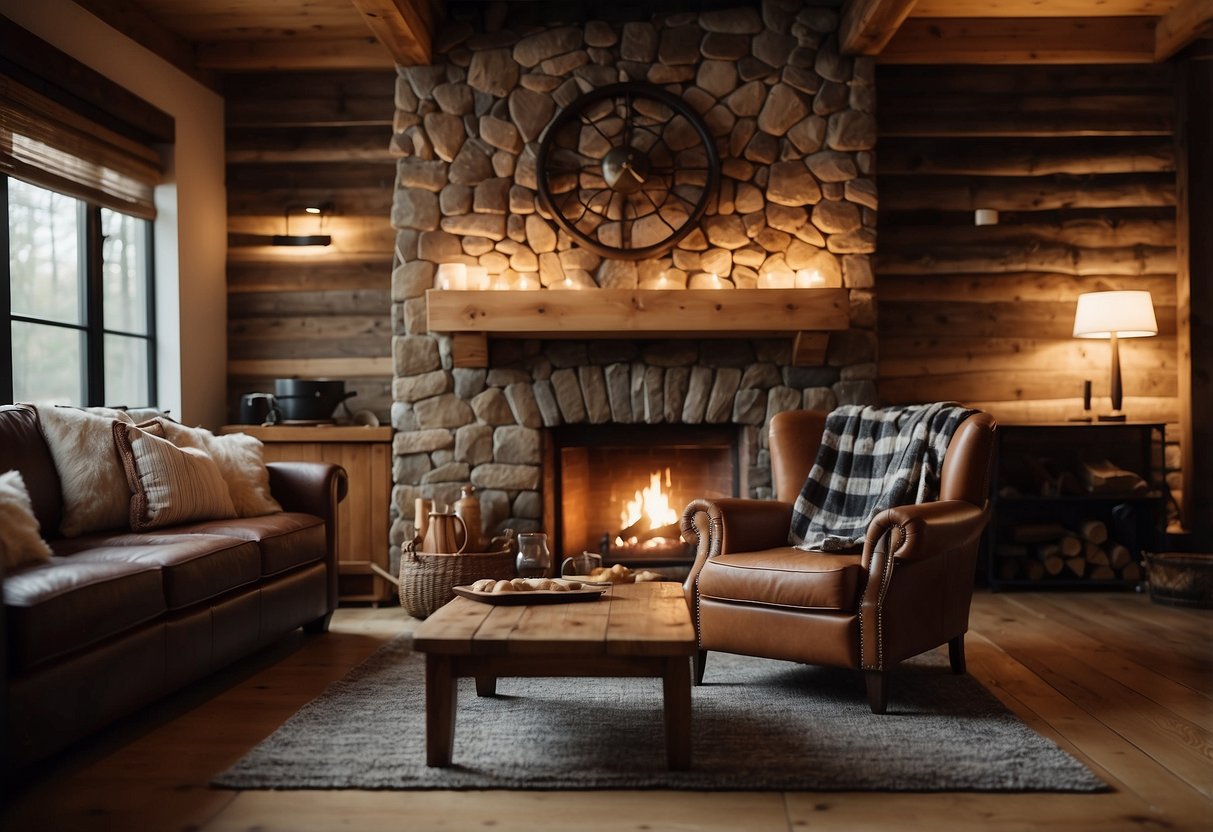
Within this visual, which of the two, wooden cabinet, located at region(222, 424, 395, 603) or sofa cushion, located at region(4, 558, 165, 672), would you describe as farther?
wooden cabinet, located at region(222, 424, 395, 603)

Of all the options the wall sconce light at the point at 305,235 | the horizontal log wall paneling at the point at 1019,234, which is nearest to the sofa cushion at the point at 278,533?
the wall sconce light at the point at 305,235

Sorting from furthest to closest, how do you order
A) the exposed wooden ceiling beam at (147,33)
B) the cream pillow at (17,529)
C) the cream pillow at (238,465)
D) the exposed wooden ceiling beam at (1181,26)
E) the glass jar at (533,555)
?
1. the exposed wooden ceiling beam at (1181,26)
2. the exposed wooden ceiling beam at (147,33)
3. the cream pillow at (238,465)
4. the glass jar at (533,555)
5. the cream pillow at (17,529)

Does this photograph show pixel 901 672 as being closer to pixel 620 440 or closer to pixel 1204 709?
pixel 1204 709

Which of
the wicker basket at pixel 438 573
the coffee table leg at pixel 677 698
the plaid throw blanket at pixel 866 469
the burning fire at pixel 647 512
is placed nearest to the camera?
the coffee table leg at pixel 677 698

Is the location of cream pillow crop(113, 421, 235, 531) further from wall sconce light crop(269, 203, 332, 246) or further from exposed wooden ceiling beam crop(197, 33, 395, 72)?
exposed wooden ceiling beam crop(197, 33, 395, 72)

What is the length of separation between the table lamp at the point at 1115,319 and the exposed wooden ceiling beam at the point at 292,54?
360 centimetres

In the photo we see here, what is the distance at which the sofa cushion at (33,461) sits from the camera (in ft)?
10.2

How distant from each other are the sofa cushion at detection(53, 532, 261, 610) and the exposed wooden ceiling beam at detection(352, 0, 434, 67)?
214 cm

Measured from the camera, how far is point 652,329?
446 cm

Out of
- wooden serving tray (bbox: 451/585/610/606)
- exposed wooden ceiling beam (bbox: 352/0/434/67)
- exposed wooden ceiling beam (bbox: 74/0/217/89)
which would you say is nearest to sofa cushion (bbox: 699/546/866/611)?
wooden serving tray (bbox: 451/585/610/606)

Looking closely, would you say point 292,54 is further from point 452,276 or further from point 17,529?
point 17,529

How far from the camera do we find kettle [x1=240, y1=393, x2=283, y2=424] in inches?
188

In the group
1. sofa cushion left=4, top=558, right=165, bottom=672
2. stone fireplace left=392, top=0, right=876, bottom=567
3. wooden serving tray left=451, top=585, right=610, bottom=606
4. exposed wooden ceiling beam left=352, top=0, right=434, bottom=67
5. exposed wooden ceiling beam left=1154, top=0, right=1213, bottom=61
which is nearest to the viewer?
sofa cushion left=4, top=558, right=165, bottom=672

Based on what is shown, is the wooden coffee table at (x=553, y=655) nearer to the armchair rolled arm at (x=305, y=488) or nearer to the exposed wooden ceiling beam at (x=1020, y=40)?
the armchair rolled arm at (x=305, y=488)
